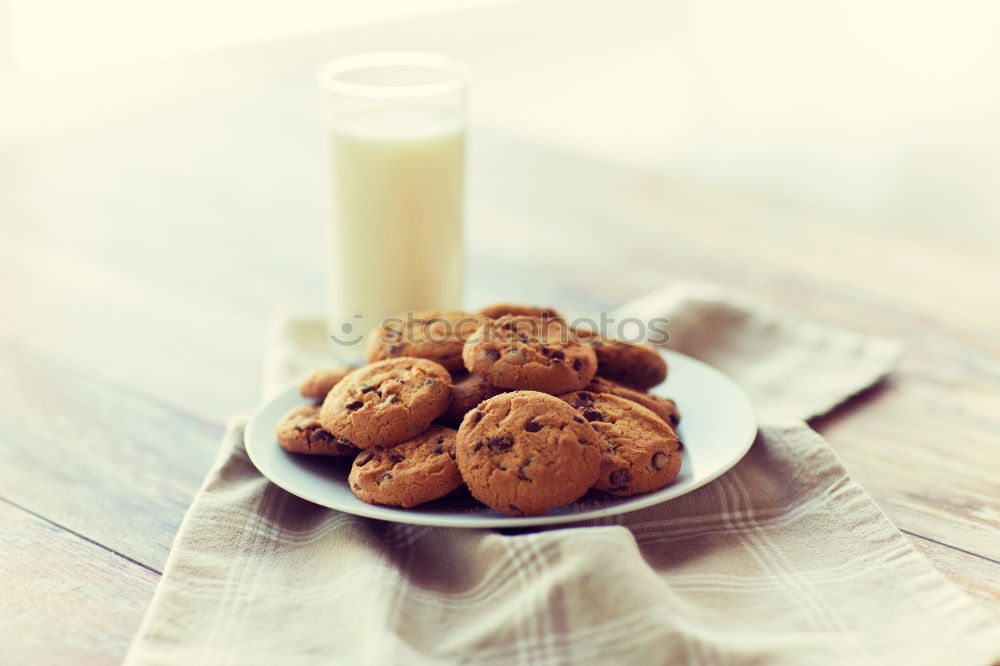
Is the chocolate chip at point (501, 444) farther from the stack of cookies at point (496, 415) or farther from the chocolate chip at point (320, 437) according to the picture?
the chocolate chip at point (320, 437)

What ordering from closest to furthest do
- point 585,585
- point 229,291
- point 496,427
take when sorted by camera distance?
point 585,585
point 496,427
point 229,291

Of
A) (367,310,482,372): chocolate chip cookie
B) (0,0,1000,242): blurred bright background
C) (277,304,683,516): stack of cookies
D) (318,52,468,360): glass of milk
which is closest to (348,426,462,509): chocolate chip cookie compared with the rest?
(277,304,683,516): stack of cookies

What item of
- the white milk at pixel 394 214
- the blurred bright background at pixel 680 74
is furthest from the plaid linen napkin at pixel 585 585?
Answer: the blurred bright background at pixel 680 74

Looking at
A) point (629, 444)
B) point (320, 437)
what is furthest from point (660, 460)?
point (320, 437)

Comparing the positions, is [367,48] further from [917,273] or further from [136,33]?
[917,273]

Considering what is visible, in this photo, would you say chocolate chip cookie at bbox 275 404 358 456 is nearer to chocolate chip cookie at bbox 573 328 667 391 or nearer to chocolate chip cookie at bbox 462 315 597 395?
chocolate chip cookie at bbox 462 315 597 395

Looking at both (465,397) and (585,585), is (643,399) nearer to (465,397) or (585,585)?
(465,397)

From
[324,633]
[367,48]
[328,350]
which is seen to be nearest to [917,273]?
[328,350]
